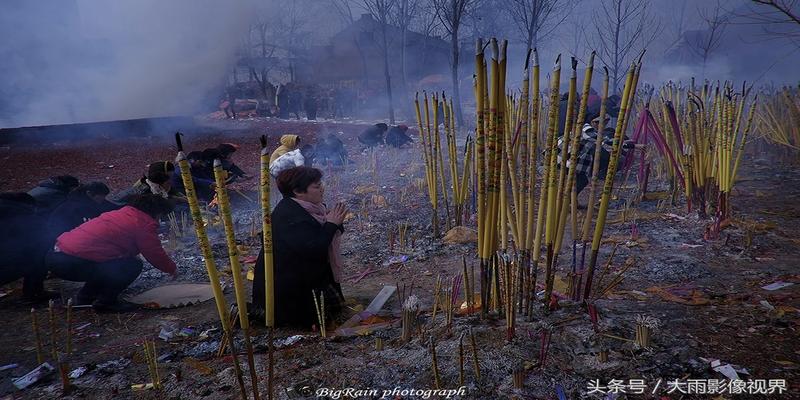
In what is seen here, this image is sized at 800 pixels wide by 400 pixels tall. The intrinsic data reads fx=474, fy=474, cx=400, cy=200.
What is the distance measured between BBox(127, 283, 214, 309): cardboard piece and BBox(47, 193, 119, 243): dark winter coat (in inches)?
39.2

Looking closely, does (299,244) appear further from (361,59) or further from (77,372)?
(361,59)

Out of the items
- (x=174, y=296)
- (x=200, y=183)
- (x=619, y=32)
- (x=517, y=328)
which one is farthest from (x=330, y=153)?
(x=619, y=32)

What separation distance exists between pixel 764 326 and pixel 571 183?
1167mm

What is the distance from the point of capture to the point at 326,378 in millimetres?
2121

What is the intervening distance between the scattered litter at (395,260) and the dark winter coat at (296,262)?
4.38 feet

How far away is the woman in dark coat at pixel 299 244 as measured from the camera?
119 inches

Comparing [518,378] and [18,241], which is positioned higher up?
[18,241]

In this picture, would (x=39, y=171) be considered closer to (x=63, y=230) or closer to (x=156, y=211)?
(x=63, y=230)

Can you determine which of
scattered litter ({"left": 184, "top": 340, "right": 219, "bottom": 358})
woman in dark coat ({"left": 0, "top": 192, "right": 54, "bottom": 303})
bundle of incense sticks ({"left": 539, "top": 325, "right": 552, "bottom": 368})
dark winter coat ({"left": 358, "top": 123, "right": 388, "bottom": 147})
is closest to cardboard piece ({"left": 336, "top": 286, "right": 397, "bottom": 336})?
scattered litter ({"left": 184, "top": 340, "right": 219, "bottom": 358})

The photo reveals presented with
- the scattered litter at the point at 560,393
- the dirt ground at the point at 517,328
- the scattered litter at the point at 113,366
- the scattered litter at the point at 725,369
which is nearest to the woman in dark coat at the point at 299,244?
the dirt ground at the point at 517,328

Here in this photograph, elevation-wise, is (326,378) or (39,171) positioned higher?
(39,171)

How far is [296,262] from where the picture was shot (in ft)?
10.3

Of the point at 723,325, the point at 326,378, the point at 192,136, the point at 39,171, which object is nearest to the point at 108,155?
the point at 39,171

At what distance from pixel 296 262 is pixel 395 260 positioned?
159cm
